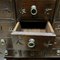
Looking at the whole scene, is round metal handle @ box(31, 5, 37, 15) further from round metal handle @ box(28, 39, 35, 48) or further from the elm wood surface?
round metal handle @ box(28, 39, 35, 48)

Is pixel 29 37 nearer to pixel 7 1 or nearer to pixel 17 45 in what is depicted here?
pixel 17 45

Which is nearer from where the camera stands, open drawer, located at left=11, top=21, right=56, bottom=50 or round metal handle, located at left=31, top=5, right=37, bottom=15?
open drawer, located at left=11, top=21, right=56, bottom=50

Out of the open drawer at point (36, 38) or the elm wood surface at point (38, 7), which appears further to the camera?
the elm wood surface at point (38, 7)

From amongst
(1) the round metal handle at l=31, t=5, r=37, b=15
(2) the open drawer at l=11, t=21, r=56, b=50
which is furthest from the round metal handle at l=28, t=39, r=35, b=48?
(1) the round metal handle at l=31, t=5, r=37, b=15

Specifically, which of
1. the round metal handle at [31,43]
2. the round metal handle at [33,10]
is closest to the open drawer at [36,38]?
the round metal handle at [31,43]

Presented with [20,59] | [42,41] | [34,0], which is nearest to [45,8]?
[34,0]

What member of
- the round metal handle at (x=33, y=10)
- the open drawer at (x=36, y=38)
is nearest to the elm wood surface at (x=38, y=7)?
the round metal handle at (x=33, y=10)

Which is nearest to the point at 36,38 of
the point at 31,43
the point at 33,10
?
the point at 31,43

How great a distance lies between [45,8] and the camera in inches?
28.5

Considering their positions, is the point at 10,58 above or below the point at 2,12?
below

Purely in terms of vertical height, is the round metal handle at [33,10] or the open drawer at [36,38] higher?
the round metal handle at [33,10]

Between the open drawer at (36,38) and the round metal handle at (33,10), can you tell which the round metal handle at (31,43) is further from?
the round metal handle at (33,10)

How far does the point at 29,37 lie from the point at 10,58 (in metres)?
0.25

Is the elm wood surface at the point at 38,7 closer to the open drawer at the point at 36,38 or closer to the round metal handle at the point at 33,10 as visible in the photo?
the round metal handle at the point at 33,10
